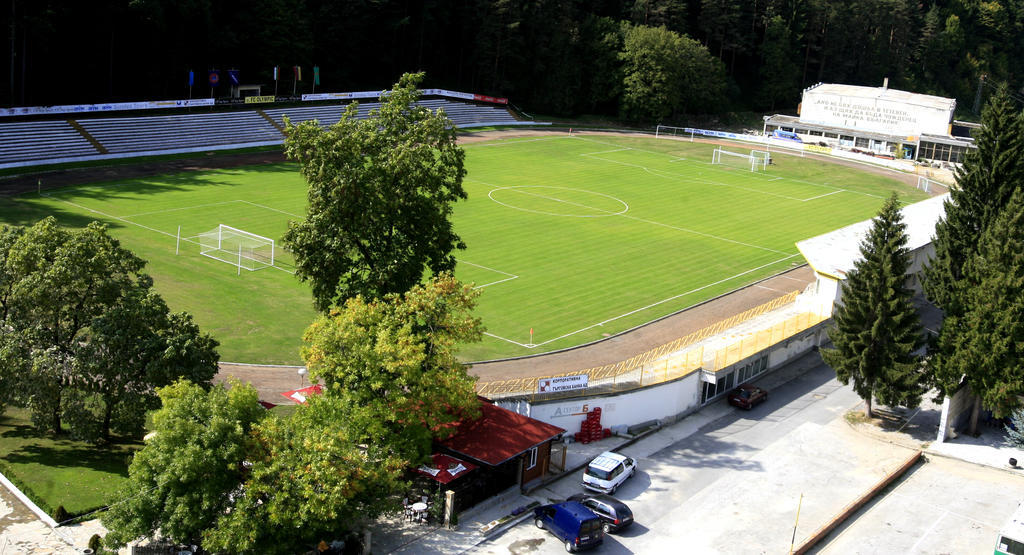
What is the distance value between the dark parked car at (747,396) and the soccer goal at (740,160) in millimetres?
69573

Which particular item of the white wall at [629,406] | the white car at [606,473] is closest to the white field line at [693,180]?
the white wall at [629,406]

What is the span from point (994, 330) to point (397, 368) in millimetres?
27151

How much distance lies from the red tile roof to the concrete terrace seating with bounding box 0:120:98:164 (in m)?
65.1

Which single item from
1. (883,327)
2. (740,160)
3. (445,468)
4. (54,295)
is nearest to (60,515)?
(54,295)

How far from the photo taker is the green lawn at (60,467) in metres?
32.2

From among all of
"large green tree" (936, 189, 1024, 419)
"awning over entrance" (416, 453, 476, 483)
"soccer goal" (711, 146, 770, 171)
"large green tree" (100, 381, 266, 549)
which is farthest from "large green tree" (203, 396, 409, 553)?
"soccer goal" (711, 146, 770, 171)

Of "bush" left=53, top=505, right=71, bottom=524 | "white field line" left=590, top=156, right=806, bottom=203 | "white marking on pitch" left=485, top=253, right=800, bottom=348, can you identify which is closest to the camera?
"bush" left=53, top=505, right=71, bottom=524

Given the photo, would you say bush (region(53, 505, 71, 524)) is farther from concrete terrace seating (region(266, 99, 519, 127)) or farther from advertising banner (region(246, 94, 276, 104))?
advertising banner (region(246, 94, 276, 104))

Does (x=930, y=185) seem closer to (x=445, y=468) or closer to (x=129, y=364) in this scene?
(x=445, y=468)

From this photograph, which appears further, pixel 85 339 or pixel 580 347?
pixel 580 347

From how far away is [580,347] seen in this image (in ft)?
166

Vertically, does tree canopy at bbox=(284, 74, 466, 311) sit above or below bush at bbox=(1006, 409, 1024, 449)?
above

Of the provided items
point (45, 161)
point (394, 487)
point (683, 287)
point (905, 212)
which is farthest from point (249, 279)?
point (905, 212)

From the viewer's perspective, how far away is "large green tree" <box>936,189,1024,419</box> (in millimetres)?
41250
